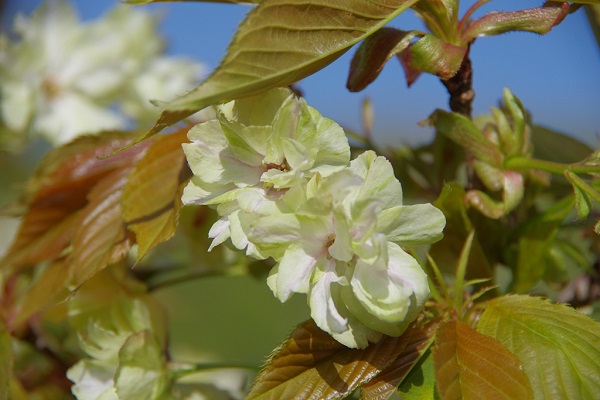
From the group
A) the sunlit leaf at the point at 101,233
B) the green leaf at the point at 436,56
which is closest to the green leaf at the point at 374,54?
the green leaf at the point at 436,56

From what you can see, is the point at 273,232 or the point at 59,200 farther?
the point at 59,200

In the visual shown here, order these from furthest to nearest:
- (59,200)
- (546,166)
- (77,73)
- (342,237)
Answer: (77,73) < (59,200) < (546,166) < (342,237)

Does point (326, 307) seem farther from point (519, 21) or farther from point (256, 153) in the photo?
point (519, 21)

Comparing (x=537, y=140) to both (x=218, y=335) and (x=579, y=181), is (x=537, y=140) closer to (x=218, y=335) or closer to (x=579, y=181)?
(x=579, y=181)

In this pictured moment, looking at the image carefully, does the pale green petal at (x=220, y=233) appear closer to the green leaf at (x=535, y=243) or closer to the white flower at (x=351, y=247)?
the white flower at (x=351, y=247)

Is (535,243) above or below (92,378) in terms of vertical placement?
above

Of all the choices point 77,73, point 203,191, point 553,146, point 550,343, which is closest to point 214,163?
point 203,191
